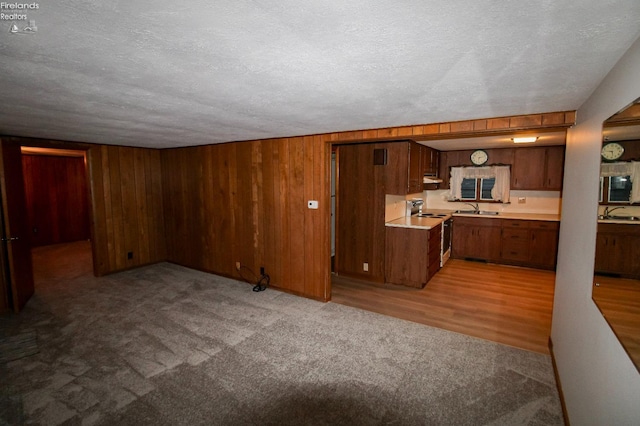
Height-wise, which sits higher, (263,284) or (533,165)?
(533,165)

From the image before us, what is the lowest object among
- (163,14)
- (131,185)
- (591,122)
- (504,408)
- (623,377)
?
(504,408)

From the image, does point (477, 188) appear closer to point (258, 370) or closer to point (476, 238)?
point (476, 238)

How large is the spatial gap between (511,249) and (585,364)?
14.3 feet

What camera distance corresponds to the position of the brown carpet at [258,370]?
6.70 ft

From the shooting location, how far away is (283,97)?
2088 millimetres

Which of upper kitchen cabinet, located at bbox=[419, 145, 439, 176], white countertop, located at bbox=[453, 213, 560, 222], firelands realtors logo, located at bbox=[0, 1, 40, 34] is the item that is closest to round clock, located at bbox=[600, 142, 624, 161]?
firelands realtors logo, located at bbox=[0, 1, 40, 34]

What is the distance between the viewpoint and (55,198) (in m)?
7.25

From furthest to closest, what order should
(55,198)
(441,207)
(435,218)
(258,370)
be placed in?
(55,198)
(441,207)
(435,218)
(258,370)

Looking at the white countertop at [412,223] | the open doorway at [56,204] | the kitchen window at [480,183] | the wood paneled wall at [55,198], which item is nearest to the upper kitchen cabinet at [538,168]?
the kitchen window at [480,183]

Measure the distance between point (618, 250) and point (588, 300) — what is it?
61 centimetres

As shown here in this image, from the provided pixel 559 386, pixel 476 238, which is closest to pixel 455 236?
pixel 476 238

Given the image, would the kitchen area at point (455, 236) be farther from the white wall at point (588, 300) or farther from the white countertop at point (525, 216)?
the white wall at point (588, 300)

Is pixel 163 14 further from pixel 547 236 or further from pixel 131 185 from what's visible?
pixel 547 236

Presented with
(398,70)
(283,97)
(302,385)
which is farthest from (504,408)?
(283,97)
